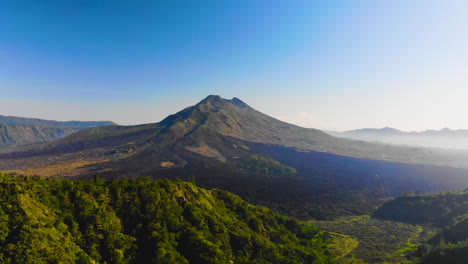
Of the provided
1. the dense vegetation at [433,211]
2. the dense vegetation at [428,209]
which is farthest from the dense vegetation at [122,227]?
the dense vegetation at [428,209]

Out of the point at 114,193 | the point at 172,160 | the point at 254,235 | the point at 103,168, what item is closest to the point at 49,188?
the point at 114,193

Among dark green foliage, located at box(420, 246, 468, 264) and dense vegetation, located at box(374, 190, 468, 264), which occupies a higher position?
dark green foliage, located at box(420, 246, 468, 264)

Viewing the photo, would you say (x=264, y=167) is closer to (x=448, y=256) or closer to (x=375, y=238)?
(x=375, y=238)

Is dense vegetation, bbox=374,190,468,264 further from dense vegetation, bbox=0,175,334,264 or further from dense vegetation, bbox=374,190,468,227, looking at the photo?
dense vegetation, bbox=0,175,334,264

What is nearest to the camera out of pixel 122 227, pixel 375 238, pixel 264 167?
pixel 122 227

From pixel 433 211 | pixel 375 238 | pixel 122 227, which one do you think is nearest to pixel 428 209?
pixel 433 211

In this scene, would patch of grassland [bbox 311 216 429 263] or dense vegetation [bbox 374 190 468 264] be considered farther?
dense vegetation [bbox 374 190 468 264]

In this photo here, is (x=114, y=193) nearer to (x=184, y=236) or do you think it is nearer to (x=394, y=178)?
(x=184, y=236)

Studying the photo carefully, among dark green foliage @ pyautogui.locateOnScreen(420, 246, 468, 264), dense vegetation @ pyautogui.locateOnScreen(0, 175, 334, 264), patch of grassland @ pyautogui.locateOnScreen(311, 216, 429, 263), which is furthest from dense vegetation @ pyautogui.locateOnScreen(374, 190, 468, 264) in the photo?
dense vegetation @ pyautogui.locateOnScreen(0, 175, 334, 264)

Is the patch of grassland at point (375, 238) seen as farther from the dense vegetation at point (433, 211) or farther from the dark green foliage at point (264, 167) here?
the dark green foliage at point (264, 167)
